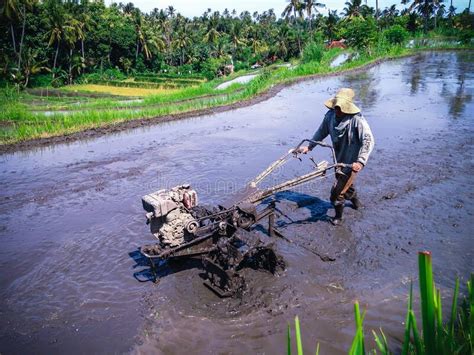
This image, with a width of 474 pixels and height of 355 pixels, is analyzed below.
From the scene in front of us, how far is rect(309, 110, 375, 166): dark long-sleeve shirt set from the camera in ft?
17.2

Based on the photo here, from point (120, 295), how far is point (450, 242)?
4202 mm

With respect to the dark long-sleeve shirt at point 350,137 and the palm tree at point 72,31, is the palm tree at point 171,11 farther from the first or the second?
the dark long-sleeve shirt at point 350,137

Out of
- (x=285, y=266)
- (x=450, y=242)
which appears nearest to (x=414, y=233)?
Answer: (x=450, y=242)

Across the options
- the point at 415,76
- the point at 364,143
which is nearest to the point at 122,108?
the point at 415,76

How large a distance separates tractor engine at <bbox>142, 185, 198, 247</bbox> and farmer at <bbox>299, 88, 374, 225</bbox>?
2.16 metres

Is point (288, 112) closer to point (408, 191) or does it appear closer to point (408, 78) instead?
point (408, 191)

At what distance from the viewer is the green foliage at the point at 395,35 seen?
34719mm

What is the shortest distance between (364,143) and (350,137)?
0.29 m

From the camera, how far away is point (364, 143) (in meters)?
5.27

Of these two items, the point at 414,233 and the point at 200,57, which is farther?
the point at 200,57

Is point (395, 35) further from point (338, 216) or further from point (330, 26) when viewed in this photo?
point (338, 216)

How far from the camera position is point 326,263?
4688 millimetres

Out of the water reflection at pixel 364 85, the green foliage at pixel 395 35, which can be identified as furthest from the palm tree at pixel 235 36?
the water reflection at pixel 364 85

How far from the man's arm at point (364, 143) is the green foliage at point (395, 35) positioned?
34.1m
